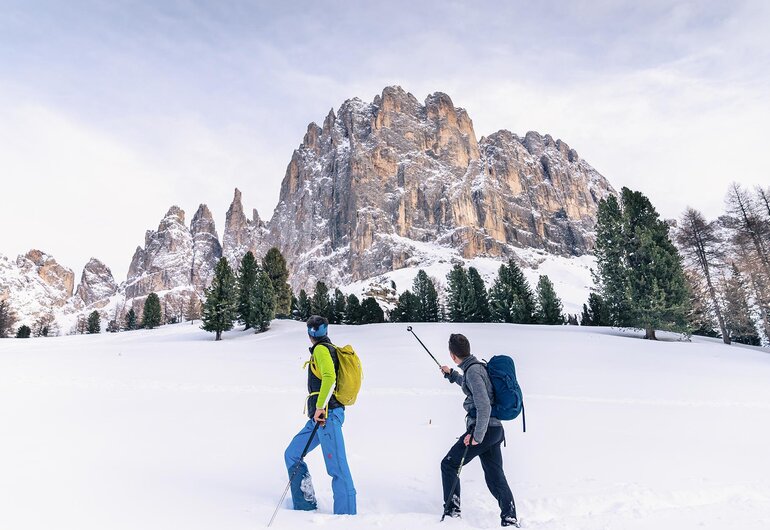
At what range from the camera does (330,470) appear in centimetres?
427

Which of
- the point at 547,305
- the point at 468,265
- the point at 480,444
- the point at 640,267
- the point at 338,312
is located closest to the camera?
the point at 480,444

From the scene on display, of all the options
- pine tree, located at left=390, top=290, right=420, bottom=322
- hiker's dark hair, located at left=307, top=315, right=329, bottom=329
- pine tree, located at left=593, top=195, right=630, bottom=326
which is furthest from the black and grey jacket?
pine tree, located at left=390, top=290, right=420, bottom=322

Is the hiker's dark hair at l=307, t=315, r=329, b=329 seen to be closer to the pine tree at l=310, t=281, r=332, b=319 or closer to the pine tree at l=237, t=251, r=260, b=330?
the pine tree at l=237, t=251, r=260, b=330

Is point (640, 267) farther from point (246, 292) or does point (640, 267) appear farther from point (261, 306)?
point (246, 292)

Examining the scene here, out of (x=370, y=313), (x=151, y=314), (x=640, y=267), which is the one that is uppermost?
(x=151, y=314)

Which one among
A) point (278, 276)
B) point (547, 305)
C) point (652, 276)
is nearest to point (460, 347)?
point (652, 276)

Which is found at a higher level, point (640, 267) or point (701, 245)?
point (701, 245)

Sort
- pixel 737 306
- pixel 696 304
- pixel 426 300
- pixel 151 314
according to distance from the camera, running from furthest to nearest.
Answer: pixel 151 314
pixel 426 300
pixel 737 306
pixel 696 304

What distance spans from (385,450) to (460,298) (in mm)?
49889

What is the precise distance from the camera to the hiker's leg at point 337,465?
4172mm

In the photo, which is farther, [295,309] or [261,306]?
[295,309]

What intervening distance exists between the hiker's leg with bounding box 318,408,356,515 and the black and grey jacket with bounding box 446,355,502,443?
1384 mm

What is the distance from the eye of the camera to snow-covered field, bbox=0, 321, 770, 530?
402 cm

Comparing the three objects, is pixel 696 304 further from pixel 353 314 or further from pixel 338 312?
pixel 338 312
